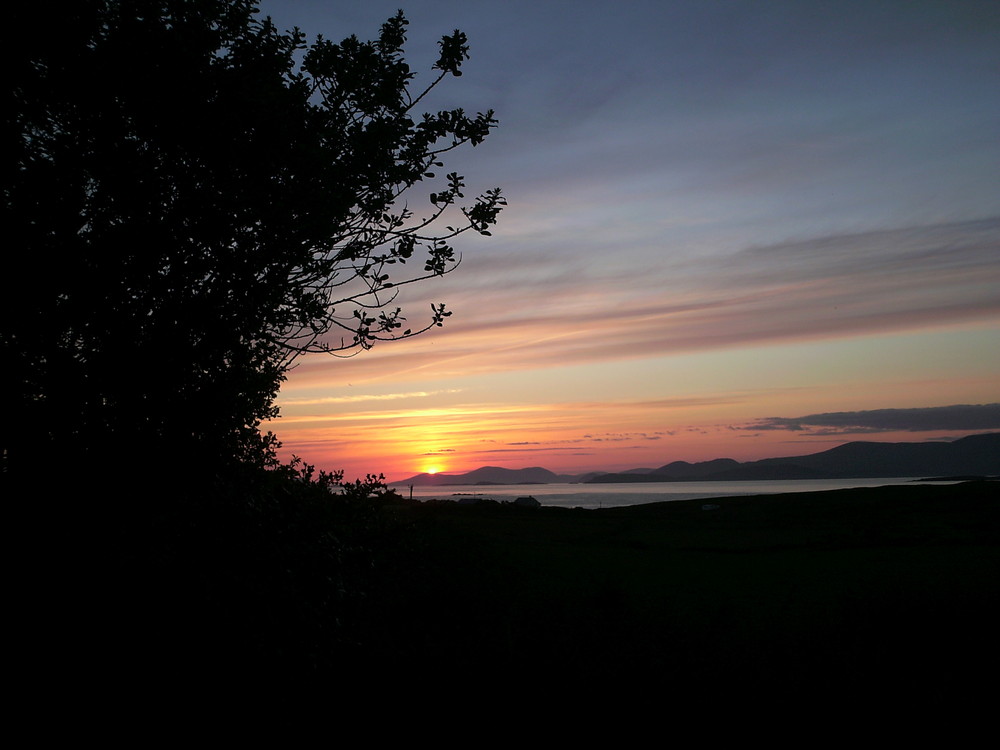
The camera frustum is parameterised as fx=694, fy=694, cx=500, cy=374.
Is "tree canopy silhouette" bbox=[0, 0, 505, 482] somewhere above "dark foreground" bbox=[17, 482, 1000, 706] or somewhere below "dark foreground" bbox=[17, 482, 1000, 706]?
above

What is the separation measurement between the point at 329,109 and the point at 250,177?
1473 millimetres

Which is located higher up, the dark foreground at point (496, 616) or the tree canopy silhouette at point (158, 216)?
the tree canopy silhouette at point (158, 216)

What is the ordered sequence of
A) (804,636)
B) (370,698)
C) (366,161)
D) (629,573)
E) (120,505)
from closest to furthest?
(120,505), (366,161), (370,698), (804,636), (629,573)

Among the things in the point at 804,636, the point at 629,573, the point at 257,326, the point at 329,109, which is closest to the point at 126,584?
the point at 257,326

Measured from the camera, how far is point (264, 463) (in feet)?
29.8

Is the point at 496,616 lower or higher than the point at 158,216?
lower

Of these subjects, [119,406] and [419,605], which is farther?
[419,605]

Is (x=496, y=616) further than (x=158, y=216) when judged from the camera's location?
Yes

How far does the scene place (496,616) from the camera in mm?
18703

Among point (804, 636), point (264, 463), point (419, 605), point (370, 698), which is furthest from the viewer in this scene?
point (419, 605)

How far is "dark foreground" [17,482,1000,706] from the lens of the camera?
7.09m

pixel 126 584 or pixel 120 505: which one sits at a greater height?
pixel 120 505

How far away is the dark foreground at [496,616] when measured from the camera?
709 cm

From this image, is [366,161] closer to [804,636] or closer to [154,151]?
[154,151]
